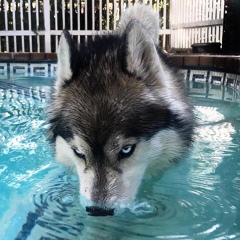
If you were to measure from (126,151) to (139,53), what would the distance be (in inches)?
21.0

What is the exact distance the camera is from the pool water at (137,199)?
213 cm

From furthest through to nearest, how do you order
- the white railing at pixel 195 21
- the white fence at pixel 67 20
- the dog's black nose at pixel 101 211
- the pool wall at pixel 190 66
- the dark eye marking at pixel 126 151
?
the white fence at pixel 67 20 < the white railing at pixel 195 21 < the pool wall at pixel 190 66 < the dark eye marking at pixel 126 151 < the dog's black nose at pixel 101 211

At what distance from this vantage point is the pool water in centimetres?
213

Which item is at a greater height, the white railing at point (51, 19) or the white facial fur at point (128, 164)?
the white railing at point (51, 19)

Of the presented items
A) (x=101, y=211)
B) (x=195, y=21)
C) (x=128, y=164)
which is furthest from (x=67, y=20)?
(x=101, y=211)

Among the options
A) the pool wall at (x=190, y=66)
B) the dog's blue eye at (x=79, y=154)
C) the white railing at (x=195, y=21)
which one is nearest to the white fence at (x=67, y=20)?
the white railing at (x=195, y=21)

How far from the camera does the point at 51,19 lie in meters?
11.7

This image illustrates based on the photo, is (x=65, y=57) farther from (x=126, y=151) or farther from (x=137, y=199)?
(x=137, y=199)

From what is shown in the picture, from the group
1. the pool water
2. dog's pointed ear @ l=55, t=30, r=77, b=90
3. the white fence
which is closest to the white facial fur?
the pool water

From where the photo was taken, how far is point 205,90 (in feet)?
21.7

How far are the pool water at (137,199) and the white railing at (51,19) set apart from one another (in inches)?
299

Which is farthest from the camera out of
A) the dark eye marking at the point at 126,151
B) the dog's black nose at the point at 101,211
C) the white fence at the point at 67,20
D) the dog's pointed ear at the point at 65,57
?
the white fence at the point at 67,20

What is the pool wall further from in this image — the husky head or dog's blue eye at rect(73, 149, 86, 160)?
dog's blue eye at rect(73, 149, 86, 160)

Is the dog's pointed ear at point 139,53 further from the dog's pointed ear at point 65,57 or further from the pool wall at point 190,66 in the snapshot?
the pool wall at point 190,66
